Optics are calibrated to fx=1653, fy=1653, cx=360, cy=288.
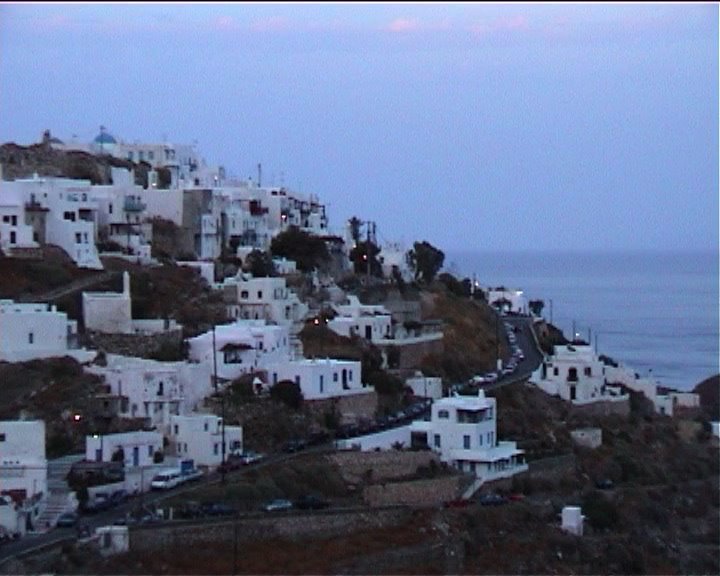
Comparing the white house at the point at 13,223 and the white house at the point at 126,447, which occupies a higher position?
the white house at the point at 13,223

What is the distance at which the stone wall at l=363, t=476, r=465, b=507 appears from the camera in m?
19.7

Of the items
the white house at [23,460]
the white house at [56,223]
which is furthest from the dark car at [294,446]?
the white house at [56,223]

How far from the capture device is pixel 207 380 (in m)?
21.7

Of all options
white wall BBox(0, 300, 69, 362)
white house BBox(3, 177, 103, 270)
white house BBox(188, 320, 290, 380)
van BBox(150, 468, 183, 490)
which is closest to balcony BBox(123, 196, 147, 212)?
white house BBox(3, 177, 103, 270)

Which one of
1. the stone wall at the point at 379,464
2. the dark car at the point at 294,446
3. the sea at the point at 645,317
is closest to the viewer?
the stone wall at the point at 379,464

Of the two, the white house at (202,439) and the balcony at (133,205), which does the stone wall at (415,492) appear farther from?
the balcony at (133,205)

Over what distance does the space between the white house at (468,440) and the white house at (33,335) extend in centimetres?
459

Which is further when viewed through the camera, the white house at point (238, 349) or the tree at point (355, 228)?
the tree at point (355, 228)

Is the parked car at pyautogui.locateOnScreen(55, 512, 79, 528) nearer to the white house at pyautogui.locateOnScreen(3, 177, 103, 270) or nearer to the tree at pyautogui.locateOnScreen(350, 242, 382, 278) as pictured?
the white house at pyautogui.locateOnScreen(3, 177, 103, 270)

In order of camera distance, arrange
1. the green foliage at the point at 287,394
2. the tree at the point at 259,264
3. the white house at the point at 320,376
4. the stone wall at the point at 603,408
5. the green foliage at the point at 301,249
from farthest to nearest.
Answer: the green foliage at the point at 301,249
the tree at the point at 259,264
the stone wall at the point at 603,408
the white house at the point at 320,376
the green foliage at the point at 287,394

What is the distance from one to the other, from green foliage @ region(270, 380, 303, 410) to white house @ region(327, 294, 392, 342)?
12.4ft

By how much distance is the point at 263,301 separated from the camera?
25641 mm

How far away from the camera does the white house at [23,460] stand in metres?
17.8

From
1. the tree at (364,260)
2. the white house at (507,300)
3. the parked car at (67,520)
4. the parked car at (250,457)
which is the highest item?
the tree at (364,260)
